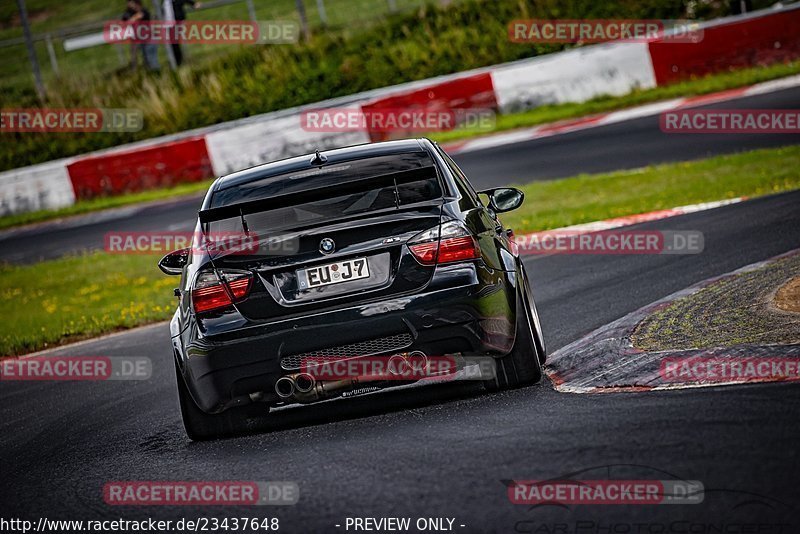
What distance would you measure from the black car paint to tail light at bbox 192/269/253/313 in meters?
0.04

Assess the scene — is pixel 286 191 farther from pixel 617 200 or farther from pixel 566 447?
pixel 617 200

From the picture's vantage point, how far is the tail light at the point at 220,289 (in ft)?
20.4

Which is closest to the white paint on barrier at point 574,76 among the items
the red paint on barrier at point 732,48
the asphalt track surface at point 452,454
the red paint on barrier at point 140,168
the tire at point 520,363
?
the red paint on barrier at point 732,48

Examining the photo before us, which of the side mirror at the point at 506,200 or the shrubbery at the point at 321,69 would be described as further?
the shrubbery at the point at 321,69

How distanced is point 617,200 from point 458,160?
529cm

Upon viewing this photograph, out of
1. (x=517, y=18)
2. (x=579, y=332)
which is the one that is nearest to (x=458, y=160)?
(x=517, y=18)

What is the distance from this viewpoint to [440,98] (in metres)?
21.9

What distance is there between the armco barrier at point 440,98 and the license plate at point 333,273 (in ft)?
51.1

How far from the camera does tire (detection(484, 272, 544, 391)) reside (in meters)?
6.49

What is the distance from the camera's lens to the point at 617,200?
47.3ft

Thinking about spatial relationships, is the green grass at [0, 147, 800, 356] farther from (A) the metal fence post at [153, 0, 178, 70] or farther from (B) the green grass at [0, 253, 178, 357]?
(A) the metal fence post at [153, 0, 178, 70]

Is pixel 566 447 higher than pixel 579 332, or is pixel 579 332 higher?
pixel 566 447

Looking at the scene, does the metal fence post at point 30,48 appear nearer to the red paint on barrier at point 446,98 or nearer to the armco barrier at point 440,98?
the armco barrier at point 440,98

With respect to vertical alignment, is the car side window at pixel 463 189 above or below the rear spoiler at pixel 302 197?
below
